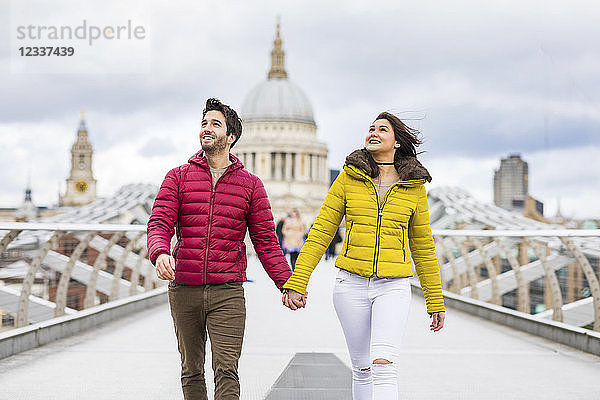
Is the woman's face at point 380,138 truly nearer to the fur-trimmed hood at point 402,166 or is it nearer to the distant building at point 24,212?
the fur-trimmed hood at point 402,166

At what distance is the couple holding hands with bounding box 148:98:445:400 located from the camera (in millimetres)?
4125

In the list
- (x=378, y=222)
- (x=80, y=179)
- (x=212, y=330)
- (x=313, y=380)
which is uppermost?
(x=80, y=179)

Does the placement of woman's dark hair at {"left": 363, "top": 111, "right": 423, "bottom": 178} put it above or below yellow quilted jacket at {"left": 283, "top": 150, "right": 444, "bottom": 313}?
above

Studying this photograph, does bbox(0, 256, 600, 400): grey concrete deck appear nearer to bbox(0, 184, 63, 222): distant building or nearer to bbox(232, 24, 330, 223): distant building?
bbox(232, 24, 330, 223): distant building

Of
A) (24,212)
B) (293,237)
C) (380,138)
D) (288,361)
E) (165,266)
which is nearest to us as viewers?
(165,266)

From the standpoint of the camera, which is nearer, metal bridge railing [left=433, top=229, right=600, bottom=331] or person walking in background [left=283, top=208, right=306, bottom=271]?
metal bridge railing [left=433, top=229, right=600, bottom=331]

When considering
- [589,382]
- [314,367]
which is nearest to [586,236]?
[589,382]

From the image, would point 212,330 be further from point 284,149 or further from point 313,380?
point 284,149

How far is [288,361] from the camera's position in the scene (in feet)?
21.9

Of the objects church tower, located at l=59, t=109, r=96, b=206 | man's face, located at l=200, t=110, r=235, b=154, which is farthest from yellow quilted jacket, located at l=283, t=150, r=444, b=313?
church tower, located at l=59, t=109, r=96, b=206

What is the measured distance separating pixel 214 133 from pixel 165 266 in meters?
0.82

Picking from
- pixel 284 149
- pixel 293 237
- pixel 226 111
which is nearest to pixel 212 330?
pixel 226 111

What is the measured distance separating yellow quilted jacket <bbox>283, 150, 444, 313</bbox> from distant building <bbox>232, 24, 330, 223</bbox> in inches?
3370

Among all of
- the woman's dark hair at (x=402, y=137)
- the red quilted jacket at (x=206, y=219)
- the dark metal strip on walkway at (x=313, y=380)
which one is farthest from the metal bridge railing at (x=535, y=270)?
the red quilted jacket at (x=206, y=219)
